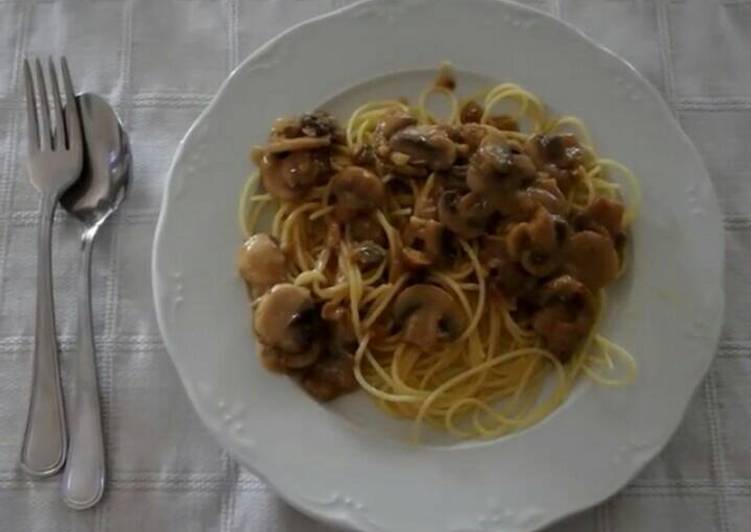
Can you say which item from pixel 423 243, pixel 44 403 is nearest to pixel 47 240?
pixel 44 403

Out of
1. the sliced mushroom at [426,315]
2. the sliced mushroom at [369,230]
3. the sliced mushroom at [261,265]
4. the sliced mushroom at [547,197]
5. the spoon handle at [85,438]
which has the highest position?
the sliced mushroom at [547,197]

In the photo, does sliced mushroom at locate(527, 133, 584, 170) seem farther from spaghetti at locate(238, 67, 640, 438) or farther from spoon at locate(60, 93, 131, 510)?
spoon at locate(60, 93, 131, 510)

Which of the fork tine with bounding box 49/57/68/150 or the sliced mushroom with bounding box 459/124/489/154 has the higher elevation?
the sliced mushroom with bounding box 459/124/489/154

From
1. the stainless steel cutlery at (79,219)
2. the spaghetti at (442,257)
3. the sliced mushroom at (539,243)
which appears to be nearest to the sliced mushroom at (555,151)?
the spaghetti at (442,257)

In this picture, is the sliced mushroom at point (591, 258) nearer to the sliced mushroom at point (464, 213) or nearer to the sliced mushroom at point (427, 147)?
the sliced mushroom at point (464, 213)

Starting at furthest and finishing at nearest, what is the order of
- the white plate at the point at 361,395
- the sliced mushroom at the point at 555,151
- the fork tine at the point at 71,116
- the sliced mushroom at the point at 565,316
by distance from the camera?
the fork tine at the point at 71,116 < the sliced mushroom at the point at 555,151 < the sliced mushroom at the point at 565,316 < the white plate at the point at 361,395

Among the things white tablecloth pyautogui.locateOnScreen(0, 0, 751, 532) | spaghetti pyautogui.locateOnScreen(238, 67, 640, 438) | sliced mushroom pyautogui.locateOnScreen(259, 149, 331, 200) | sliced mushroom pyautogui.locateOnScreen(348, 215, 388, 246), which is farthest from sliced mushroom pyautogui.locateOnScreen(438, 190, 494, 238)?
white tablecloth pyautogui.locateOnScreen(0, 0, 751, 532)
